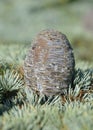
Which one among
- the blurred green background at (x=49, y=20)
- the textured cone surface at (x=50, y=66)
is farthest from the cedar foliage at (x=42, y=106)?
the blurred green background at (x=49, y=20)

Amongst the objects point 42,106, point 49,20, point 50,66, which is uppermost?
point 50,66

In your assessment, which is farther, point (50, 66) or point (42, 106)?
point (50, 66)

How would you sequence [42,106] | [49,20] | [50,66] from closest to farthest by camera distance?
[42,106]
[50,66]
[49,20]

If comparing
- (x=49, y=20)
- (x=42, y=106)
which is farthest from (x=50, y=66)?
(x=49, y=20)

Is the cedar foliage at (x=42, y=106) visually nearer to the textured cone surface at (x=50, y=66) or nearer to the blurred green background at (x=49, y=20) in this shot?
the textured cone surface at (x=50, y=66)

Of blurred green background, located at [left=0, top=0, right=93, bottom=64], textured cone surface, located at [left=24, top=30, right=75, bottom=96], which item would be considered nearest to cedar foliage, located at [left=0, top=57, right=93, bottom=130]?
textured cone surface, located at [left=24, top=30, right=75, bottom=96]

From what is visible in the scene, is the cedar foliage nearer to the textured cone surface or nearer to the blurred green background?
the textured cone surface

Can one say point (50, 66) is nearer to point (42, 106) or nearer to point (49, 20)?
point (42, 106)

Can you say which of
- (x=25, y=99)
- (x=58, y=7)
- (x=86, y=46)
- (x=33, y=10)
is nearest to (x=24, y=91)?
(x=25, y=99)
